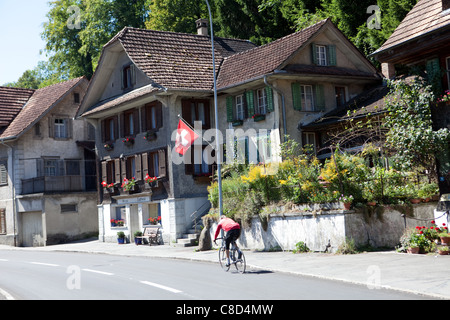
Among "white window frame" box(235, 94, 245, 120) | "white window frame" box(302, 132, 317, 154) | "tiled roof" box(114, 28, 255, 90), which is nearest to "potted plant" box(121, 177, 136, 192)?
"tiled roof" box(114, 28, 255, 90)

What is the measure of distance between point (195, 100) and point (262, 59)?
4.05 meters

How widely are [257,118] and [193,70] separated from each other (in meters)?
5.25

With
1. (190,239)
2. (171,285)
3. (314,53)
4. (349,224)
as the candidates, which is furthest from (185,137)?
(171,285)

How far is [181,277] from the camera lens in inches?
605

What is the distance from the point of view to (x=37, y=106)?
42.1m

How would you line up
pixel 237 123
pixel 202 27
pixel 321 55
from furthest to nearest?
pixel 202 27 → pixel 321 55 → pixel 237 123

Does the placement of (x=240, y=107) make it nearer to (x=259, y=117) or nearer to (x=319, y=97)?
(x=259, y=117)

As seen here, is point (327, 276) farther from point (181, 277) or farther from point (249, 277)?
point (181, 277)

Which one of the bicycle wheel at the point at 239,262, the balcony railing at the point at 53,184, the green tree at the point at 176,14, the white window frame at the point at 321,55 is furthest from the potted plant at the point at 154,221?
the green tree at the point at 176,14

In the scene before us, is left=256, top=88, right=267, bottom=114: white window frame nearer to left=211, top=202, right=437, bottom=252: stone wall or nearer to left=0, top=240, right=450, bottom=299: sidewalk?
left=211, top=202, right=437, bottom=252: stone wall

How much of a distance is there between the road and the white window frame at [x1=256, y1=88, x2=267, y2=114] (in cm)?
1163

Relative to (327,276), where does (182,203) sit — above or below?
above

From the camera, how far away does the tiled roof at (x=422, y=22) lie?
18484 mm
